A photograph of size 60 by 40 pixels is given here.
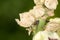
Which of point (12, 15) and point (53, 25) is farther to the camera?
point (12, 15)

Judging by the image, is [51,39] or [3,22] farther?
[3,22]

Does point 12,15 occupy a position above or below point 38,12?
above

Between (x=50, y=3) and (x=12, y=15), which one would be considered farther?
(x=12, y=15)

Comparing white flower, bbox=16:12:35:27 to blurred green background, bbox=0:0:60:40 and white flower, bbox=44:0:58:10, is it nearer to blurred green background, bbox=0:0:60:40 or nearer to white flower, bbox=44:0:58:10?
white flower, bbox=44:0:58:10

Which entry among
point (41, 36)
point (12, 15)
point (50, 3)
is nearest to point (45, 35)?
point (41, 36)

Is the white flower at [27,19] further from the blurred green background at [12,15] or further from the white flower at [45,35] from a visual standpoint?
the blurred green background at [12,15]

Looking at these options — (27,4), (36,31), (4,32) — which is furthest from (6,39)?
(36,31)

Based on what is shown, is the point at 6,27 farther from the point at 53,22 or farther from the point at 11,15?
the point at 53,22

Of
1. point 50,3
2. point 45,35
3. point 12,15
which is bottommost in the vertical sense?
point 45,35

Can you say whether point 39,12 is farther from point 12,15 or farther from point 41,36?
point 12,15

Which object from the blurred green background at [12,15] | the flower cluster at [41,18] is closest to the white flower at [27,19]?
the flower cluster at [41,18]

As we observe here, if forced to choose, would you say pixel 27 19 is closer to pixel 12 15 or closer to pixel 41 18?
pixel 41 18
